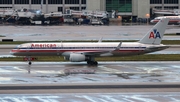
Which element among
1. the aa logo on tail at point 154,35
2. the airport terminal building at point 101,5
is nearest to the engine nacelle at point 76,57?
the aa logo on tail at point 154,35

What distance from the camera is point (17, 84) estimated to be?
35969 millimetres

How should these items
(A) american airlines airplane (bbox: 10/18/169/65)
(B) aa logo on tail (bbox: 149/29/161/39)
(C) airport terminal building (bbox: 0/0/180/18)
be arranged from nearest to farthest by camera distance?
(A) american airlines airplane (bbox: 10/18/169/65) < (B) aa logo on tail (bbox: 149/29/161/39) < (C) airport terminal building (bbox: 0/0/180/18)

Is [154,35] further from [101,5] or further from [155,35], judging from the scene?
[101,5]

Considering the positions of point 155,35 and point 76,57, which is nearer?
point 76,57

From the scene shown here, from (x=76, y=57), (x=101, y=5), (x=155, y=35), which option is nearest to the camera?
(x=76, y=57)

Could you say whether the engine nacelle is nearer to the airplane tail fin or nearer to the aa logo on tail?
the airplane tail fin

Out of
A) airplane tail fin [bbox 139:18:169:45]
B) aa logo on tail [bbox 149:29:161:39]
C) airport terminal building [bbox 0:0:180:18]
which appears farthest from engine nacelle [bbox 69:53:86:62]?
airport terminal building [bbox 0:0:180:18]

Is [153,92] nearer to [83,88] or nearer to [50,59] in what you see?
[83,88]

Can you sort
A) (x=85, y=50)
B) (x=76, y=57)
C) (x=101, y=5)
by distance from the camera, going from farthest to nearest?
(x=101, y=5) < (x=85, y=50) < (x=76, y=57)

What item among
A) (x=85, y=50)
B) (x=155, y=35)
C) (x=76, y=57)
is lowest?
(x=76, y=57)

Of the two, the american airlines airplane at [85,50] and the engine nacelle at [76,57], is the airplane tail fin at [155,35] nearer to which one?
the american airlines airplane at [85,50]

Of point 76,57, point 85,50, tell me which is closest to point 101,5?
point 85,50

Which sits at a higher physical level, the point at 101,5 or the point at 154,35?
the point at 101,5

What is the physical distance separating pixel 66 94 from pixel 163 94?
6.56 m
